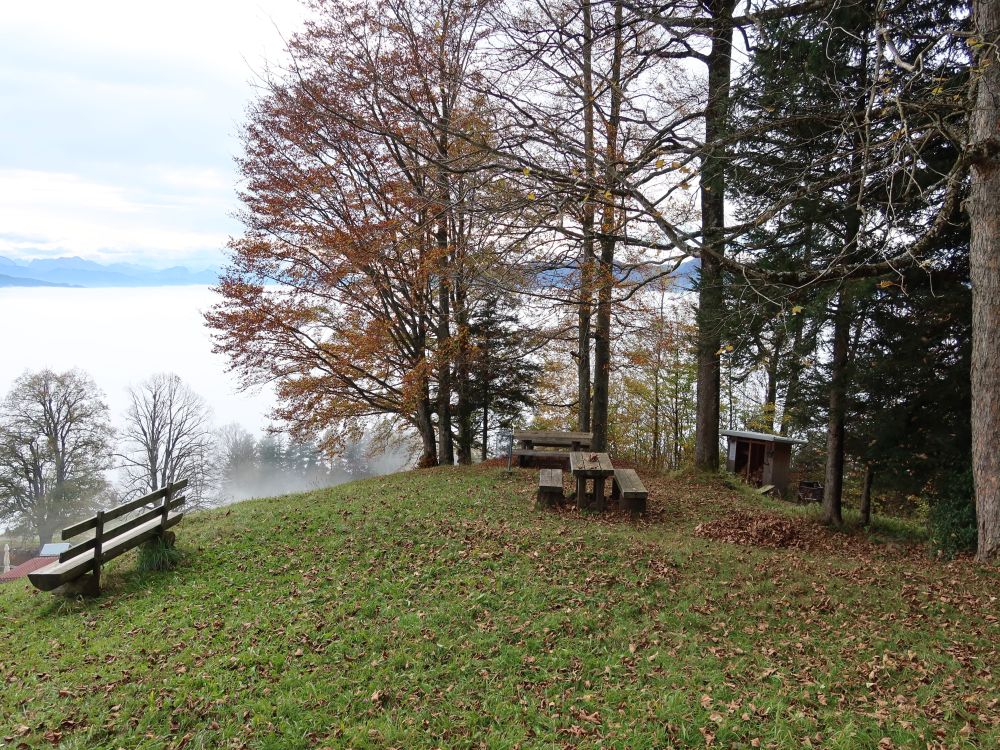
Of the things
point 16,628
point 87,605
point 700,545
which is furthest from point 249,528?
point 700,545

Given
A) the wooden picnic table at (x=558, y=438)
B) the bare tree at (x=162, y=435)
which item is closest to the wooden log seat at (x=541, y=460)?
the wooden picnic table at (x=558, y=438)

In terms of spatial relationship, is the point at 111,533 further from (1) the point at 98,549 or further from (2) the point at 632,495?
(2) the point at 632,495

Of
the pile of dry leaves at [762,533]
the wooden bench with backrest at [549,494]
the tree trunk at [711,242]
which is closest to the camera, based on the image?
the pile of dry leaves at [762,533]

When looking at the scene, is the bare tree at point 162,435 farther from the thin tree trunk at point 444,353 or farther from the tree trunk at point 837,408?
the tree trunk at point 837,408

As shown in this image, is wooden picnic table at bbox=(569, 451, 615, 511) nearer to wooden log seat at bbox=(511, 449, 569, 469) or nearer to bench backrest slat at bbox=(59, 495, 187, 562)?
wooden log seat at bbox=(511, 449, 569, 469)

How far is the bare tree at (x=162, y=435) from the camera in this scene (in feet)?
86.2

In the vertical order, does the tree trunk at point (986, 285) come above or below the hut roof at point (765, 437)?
above

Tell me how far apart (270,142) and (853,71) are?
11.7 metres

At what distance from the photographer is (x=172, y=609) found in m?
5.45

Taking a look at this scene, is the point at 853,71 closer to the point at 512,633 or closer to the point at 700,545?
the point at 700,545

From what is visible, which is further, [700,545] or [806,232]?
[806,232]

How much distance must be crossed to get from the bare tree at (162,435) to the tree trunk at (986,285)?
28611mm

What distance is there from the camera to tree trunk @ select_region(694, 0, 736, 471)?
8812 millimetres

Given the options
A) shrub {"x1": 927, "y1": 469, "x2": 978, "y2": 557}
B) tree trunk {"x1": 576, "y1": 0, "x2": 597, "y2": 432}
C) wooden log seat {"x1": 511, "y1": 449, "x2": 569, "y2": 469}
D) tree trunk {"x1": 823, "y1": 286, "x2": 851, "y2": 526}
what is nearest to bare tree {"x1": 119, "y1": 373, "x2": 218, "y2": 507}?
wooden log seat {"x1": 511, "y1": 449, "x2": 569, "y2": 469}
